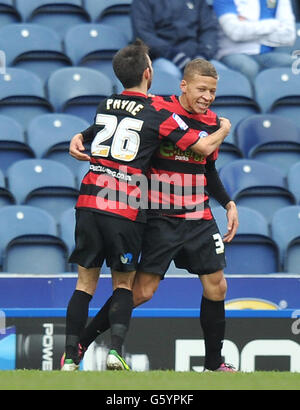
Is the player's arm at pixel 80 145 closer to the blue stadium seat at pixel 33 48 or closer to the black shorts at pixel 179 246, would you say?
the black shorts at pixel 179 246

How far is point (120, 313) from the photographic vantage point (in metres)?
4.98

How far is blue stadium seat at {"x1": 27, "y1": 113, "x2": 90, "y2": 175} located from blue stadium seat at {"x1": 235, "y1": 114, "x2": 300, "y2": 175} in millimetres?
1291

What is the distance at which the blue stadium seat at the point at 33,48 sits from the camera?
9.05m

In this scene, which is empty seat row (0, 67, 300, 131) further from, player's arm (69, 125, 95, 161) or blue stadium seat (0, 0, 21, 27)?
player's arm (69, 125, 95, 161)

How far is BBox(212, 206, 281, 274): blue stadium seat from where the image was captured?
297 inches

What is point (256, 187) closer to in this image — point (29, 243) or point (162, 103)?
point (29, 243)

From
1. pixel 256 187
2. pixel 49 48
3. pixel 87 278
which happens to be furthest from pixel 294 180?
pixel 87 278

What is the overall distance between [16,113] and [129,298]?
3852mm

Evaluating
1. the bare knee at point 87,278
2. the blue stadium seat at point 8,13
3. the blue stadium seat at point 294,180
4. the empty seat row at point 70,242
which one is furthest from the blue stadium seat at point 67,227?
the blue stadium seat at point 8,13

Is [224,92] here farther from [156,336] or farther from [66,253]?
[156,336]

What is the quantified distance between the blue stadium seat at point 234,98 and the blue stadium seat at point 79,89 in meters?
0.92

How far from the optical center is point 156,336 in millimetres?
6176

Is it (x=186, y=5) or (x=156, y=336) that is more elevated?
(x=186, y=5)

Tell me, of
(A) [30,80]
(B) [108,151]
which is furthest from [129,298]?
(A) [30,80]
